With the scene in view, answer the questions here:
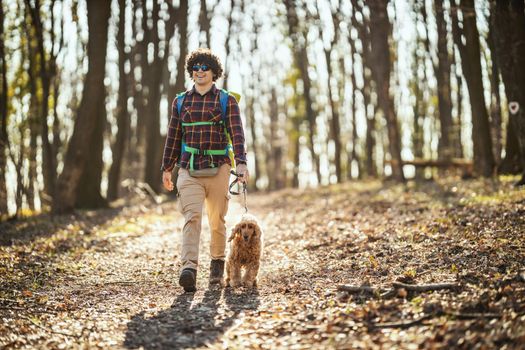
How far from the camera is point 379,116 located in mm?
44375

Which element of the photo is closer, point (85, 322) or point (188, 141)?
point (85, 322)

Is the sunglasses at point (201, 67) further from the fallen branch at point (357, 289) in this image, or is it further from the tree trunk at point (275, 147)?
the tree trunk at point (275, 147)

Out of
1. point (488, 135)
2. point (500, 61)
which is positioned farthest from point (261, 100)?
point (500, 61)

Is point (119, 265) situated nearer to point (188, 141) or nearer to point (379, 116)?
point (188, 141)

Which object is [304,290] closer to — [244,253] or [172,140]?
[244,253]

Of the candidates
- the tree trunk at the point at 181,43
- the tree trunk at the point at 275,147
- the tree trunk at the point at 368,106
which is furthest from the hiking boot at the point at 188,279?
the tree trunk at the point at 275,147

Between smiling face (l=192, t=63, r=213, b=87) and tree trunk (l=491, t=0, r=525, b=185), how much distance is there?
783cm

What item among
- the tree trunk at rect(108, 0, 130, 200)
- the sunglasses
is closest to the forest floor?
the sunglasses

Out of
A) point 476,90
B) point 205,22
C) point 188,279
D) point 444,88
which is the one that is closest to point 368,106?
point 444,88

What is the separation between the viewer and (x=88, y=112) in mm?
16609

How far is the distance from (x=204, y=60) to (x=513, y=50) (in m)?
8.00

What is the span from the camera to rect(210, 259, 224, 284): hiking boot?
718 cm

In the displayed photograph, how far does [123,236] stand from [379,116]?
34.3 meters

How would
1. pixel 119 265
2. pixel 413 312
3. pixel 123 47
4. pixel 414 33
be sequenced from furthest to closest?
pixel 414 33 → pixel 123 47 → pixel 119 265 → pixel 413 312
